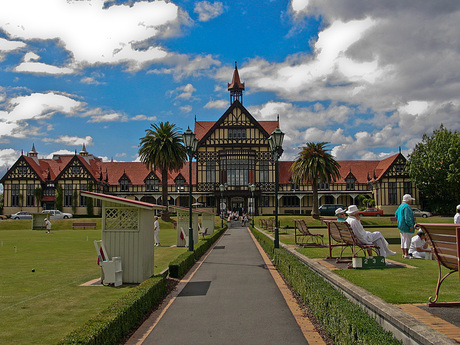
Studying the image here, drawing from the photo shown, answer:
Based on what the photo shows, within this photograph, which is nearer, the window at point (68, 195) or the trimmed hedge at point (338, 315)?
the trimmed hedge at point (338, 315)

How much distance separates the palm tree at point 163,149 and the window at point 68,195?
2193 cm

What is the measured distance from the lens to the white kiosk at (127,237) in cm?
1042

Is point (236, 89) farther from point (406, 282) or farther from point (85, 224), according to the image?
point (406, 282)

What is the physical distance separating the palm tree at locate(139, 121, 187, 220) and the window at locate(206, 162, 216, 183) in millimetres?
15136

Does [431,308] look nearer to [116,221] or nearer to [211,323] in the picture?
[211,323]

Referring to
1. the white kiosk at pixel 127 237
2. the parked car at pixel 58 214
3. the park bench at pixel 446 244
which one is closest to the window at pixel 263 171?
the parked car at pixel 58 214

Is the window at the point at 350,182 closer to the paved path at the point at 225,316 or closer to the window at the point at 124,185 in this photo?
→ the window at the point at 124,185

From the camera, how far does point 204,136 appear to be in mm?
63969

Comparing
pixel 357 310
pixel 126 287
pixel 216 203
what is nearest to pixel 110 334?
pixel 357 310

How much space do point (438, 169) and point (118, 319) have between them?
57.3 meters

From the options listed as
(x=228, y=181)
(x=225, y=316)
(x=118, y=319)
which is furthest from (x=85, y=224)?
(x=118, y=319)

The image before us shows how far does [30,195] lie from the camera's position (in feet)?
218

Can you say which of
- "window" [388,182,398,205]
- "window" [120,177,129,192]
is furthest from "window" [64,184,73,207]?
"window" [388,182,398,205]

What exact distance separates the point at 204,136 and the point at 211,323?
57.6 metres
